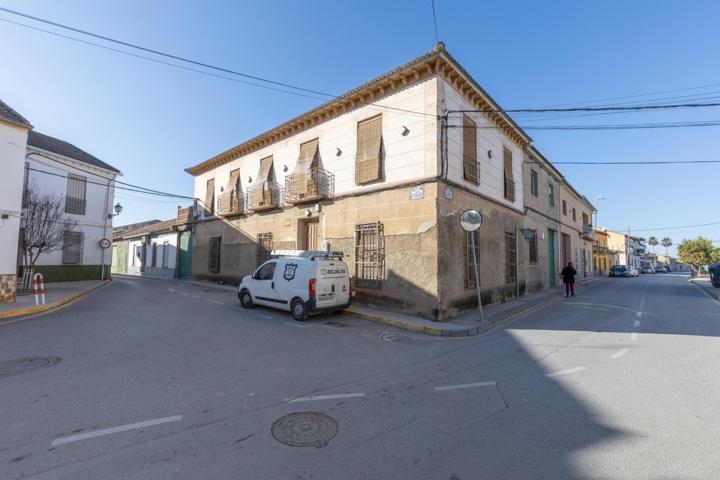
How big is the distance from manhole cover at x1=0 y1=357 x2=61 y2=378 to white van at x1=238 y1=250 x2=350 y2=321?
499cm

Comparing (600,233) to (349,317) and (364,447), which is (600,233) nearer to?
A: (349,317)

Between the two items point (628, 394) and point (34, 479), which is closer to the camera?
point (34, 479)

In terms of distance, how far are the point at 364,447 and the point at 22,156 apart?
14304mm

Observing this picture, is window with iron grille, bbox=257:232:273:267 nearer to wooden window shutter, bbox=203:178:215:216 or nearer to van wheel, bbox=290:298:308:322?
wooden window shutter, bbox=203:178:215:216

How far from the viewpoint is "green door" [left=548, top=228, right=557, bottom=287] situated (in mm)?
18986

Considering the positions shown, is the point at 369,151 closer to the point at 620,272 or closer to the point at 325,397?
the point at 325,397

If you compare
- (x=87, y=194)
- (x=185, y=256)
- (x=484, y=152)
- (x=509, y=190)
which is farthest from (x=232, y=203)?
(x=509, y=190)

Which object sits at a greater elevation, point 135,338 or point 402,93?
point 402,93

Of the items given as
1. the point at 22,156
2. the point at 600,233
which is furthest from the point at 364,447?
the point at 600,233

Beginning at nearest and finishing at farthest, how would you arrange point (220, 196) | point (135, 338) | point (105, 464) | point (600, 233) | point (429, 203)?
1. point (105, 464)
2. point (135, 338)
3. point (429, 203)
4. point (220, 196)
5. point (600, 233)

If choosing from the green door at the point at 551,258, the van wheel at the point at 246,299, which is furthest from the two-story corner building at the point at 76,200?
the green door at the point at 551,258

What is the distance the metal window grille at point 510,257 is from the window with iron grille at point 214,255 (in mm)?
15047

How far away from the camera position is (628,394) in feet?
13.9

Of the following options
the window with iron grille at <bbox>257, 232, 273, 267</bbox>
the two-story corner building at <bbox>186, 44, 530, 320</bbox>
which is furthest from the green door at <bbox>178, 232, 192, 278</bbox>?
the window with iron grille at <bbox>257, 232, 273, 267</bbox>
